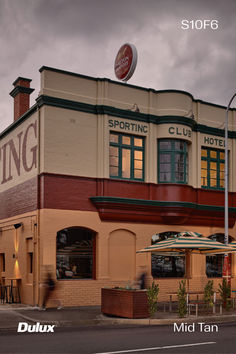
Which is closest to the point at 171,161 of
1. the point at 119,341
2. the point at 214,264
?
the point at 214,264

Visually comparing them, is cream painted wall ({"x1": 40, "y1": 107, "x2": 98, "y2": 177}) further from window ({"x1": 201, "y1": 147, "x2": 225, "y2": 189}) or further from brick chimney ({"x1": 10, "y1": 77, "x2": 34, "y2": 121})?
window ({"x1": 201, "y1": 147, "x2": 225, "y2": 189})

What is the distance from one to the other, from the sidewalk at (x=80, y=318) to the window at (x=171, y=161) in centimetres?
654

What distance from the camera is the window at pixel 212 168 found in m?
23.5

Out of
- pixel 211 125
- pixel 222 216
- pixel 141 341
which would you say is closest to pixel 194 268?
pixel 222 216

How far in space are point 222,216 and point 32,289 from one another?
9.62 m

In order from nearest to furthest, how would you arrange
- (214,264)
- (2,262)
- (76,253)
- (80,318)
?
(80,318) < (76,253) < (214,264) < (2,262)

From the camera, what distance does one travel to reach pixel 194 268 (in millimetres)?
22750

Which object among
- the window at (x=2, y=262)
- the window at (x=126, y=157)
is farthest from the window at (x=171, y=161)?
the window at (x=2, y=262)

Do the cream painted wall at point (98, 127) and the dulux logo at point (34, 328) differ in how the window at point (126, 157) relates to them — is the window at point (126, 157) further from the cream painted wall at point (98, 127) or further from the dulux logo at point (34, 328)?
the dulux logo at point (34, 328)

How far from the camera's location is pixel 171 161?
72.0ft

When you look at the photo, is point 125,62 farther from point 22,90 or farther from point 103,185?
point 103,185

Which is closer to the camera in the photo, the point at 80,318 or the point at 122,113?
the point at 80,318

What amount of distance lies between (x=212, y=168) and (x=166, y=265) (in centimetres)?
512

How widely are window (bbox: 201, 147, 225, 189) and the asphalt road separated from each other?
10721 mm
